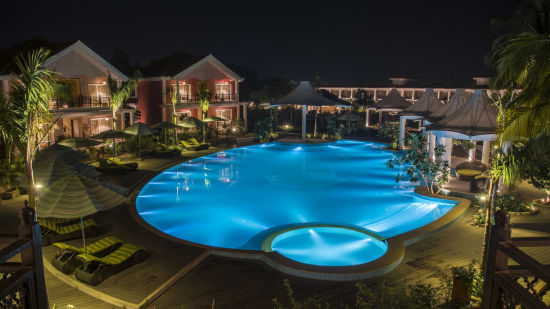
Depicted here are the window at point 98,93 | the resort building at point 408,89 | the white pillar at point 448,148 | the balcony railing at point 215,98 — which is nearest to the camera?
the white pillar at point 448,148

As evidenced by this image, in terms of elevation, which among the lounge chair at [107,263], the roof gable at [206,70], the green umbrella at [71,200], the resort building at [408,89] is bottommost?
the lounge chair at [107,263]

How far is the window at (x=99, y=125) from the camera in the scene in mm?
24469

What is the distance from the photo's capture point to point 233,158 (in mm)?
23344

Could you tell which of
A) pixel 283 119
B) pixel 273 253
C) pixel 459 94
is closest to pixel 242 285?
pixel 273 253

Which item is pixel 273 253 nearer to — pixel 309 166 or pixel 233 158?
pixel 309 166

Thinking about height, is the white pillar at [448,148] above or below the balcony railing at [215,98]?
below

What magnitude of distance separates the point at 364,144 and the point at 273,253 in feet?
71.9

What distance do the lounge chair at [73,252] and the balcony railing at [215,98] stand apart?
21.3 metres

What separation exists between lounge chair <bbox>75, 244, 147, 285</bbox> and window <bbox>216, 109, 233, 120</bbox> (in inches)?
991

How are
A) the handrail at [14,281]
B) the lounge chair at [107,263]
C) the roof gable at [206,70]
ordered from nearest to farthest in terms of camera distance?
the handrail at [14,281], the lounge chair at [107,263], the roof gable at [206,70]

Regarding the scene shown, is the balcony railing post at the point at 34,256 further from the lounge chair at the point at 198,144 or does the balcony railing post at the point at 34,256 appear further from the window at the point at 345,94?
the window at the point at 345,94

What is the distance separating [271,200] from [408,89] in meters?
35.1

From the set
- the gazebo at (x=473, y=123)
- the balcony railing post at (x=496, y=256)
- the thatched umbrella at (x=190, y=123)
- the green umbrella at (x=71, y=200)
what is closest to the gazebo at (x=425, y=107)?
the gazebo at (x=473, y=123)

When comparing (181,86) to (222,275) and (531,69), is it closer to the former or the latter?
(222,275)
